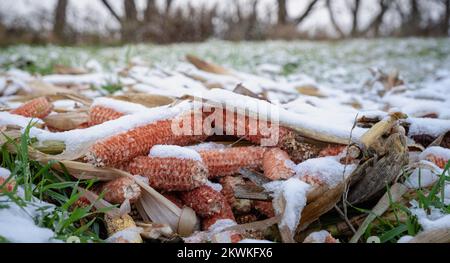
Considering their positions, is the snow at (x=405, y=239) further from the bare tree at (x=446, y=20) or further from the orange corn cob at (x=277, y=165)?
the bare tree at (x=446, y=20)

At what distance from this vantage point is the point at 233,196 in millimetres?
1464

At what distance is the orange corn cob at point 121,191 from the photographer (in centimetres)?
134

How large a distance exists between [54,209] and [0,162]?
1.19ft

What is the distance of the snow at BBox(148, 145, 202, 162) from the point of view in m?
1.40

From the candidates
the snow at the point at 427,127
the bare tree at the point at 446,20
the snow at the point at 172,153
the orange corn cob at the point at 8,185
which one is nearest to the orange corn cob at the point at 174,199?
the snow at the point at 172,153

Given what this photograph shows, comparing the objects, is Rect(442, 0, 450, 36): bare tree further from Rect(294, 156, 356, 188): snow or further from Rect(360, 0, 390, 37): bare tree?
Rect(294, 156, 356, 188): snow

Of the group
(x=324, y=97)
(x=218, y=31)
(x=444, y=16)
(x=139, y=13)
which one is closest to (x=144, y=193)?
(x=324, y=97)

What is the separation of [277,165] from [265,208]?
15 centimetres

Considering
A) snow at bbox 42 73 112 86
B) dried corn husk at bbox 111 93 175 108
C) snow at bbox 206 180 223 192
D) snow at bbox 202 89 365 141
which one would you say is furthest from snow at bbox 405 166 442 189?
snow at bbox 42 73 112 86

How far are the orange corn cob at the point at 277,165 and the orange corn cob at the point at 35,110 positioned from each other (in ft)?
3.44

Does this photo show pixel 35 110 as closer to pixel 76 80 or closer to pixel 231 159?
pixel 231 159

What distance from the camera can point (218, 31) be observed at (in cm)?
1217

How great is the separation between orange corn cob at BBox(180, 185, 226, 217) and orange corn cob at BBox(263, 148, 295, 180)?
0.18 metres

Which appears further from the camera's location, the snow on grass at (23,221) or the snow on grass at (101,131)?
the snow on grass at (101,131)
